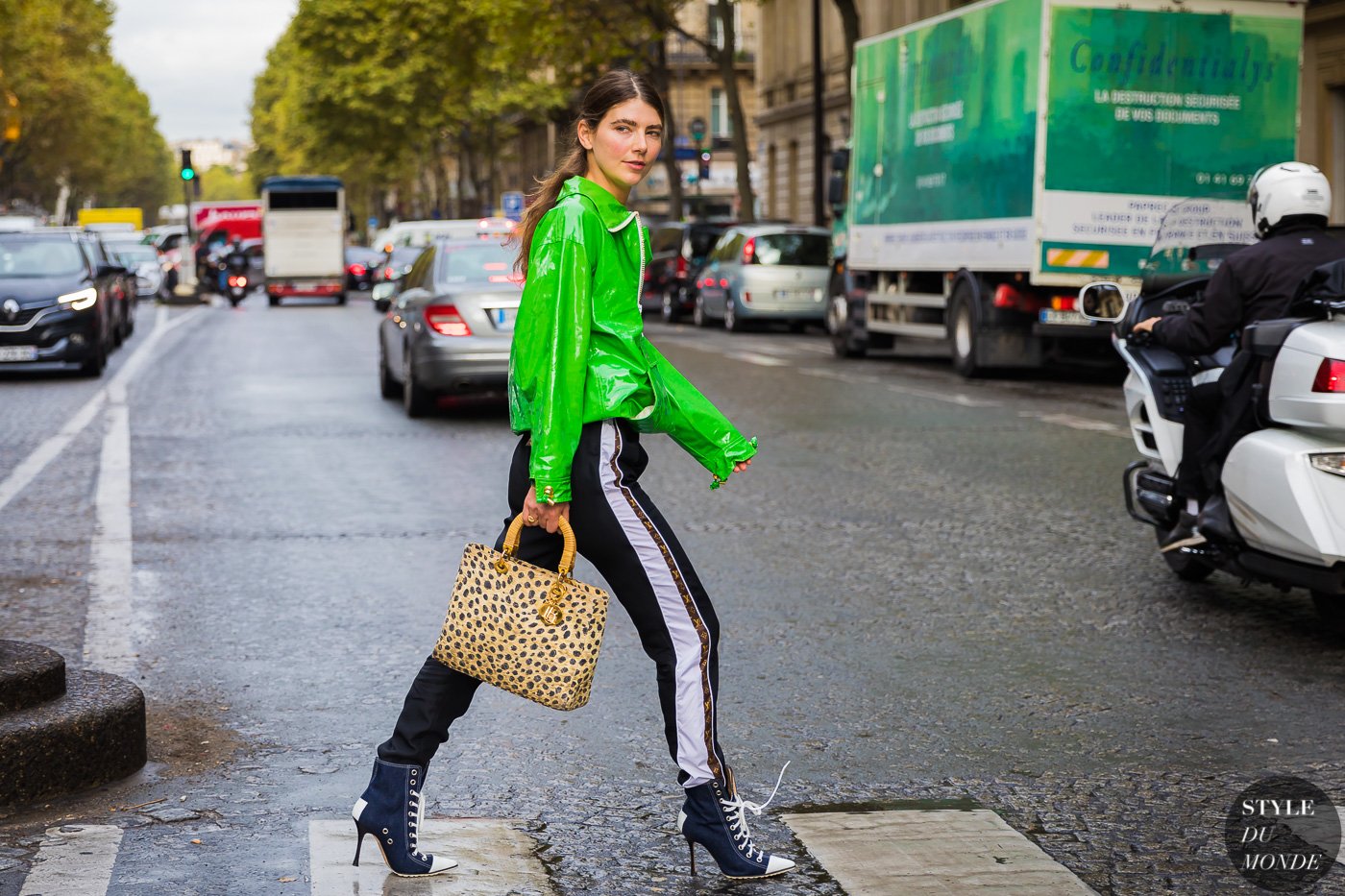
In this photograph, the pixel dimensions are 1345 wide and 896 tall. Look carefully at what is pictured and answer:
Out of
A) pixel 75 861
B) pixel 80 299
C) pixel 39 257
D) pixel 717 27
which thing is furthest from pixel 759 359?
pixel 717 27

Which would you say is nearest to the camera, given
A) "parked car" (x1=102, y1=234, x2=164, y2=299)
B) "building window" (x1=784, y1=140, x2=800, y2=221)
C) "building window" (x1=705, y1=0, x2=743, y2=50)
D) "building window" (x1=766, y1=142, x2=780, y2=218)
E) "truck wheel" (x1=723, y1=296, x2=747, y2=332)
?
"truck wheel" (x1=723, y1=296, x2=747, y2=332)

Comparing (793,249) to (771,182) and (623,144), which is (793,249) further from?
(771,182)

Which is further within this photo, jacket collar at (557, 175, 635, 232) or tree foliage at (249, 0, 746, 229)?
tree foliage at (249, 0, 746, 229)

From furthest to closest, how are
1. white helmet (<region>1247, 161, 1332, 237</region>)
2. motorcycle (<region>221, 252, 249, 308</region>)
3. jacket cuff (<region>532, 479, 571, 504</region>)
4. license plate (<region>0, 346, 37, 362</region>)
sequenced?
1. motorcycle (<region>221, 252, 249, 308</region>)
2. license plate (<region>0, 346, 37, 362</region>)
3. white helmet (<region>1247, 161, 1332, 237</region>)
4. jacket cuff (<region>532, 479, 571, 504</region>)

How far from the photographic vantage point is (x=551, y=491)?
3.87m

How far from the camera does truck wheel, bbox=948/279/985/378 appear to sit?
63.3 ft

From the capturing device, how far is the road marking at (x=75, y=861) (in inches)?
158

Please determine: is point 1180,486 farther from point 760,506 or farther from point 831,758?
point 760,506

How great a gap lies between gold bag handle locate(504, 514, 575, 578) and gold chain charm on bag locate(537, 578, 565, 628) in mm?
26

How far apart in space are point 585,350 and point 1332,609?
12.3 ft

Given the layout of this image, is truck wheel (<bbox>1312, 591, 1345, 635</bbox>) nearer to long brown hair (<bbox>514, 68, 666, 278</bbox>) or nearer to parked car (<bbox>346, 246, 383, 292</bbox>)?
long brown hair (<bbox>514, 68, 666, 278</bbox>)

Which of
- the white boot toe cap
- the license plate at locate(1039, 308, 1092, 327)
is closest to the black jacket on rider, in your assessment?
the white boot toe cap

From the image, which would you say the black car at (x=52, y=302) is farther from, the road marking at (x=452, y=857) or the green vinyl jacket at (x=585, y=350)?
the green vinyl jacket at (x=585, y=350)

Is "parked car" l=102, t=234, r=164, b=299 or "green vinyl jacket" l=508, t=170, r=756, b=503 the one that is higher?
"green vinyl jacket" l=508, t=170, r=756, b=503
